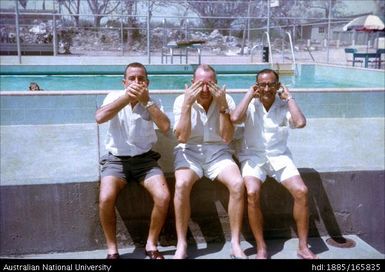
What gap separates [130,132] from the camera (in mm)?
3334

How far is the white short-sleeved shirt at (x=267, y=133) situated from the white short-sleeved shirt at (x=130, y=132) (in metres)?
0.78

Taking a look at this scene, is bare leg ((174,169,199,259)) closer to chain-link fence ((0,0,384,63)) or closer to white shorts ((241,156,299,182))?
white shorts ((241,156,299,182))

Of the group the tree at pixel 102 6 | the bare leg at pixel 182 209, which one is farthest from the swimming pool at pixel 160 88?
the tree at pixel 102 6

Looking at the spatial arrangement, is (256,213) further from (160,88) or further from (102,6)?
(102,6)

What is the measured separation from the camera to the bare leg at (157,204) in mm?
3102

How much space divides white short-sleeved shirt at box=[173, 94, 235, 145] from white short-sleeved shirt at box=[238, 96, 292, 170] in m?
0.22

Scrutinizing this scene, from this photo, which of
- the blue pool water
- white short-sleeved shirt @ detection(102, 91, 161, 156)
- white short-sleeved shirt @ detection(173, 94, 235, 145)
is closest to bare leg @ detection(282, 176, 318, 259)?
white short-sleeved shirt @ detection(173, 94, 235, 145)

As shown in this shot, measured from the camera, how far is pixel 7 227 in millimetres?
3334

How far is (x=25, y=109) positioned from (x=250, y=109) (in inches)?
206

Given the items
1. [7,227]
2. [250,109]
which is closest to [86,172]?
[7,227]

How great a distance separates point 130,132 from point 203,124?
0.57m

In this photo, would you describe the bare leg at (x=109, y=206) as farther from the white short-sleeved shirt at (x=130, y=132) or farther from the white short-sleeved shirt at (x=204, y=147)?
the white short-sleeved shirt at (x=204, y=147)

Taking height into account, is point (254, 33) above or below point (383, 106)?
above

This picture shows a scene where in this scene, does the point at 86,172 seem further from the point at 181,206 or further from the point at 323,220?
the point at 323,220
